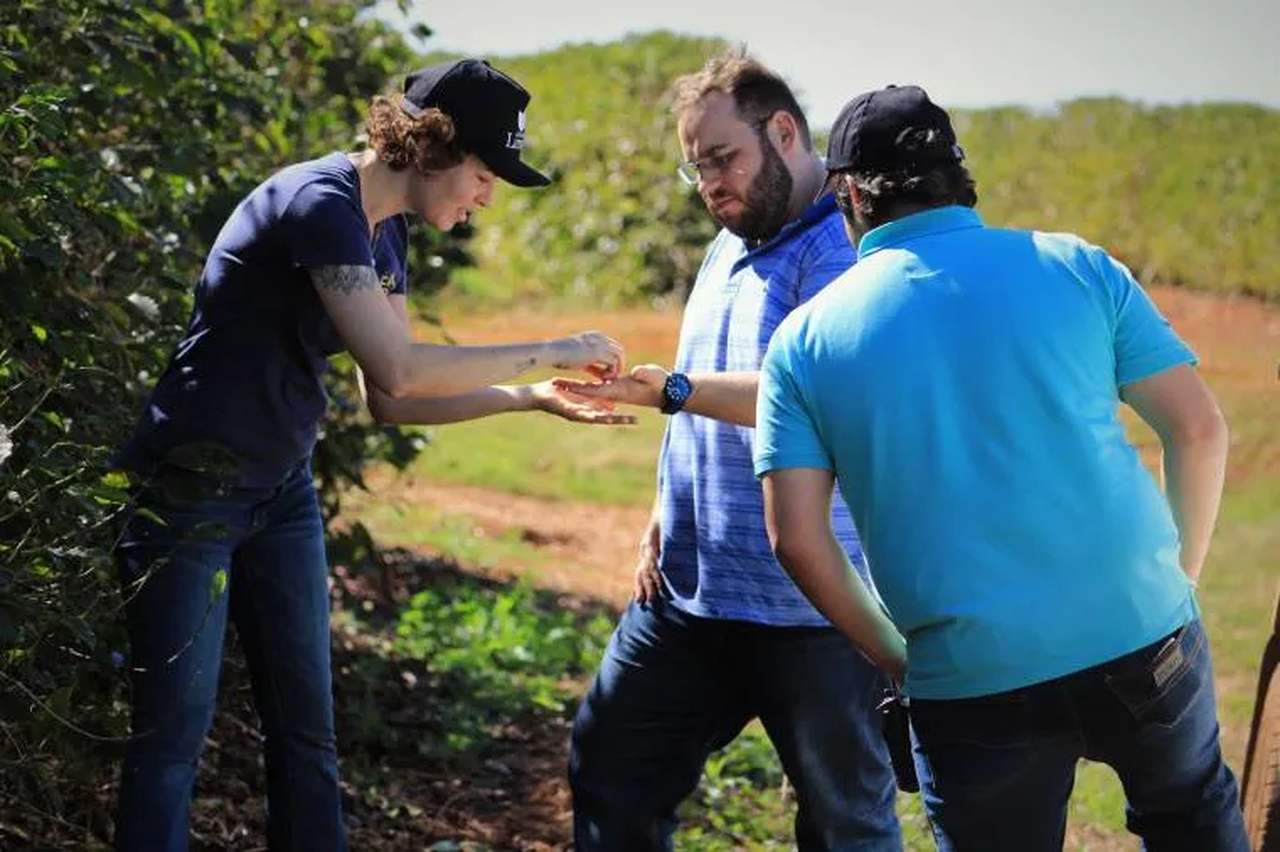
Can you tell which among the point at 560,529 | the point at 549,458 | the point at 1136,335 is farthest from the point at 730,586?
the point at 549,458

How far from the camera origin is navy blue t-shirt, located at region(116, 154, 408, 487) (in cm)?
382

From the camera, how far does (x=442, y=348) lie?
3.84 meters

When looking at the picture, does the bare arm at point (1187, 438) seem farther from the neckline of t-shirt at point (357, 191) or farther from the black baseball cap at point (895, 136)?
the neckline of t-shirt at point (357, 191)

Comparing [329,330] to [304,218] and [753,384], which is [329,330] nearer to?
[304,218]

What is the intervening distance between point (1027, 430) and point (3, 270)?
211 centimetres

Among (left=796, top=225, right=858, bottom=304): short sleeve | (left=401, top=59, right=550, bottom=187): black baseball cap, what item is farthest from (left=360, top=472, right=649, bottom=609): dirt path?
(left=401, top=59, right=550, bottom=187): black baseball cap

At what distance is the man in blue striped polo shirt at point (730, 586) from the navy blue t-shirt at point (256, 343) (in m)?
0.57

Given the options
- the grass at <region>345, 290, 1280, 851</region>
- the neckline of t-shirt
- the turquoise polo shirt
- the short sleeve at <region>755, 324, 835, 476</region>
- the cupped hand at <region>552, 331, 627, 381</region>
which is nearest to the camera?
the turquoise polo shirt

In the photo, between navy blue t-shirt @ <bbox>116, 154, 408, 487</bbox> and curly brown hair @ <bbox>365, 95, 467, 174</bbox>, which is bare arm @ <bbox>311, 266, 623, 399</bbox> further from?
curly brown hair @ <bbox>365, 95, 467, 174</bbox>

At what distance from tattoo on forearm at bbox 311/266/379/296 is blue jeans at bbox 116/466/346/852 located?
479mm

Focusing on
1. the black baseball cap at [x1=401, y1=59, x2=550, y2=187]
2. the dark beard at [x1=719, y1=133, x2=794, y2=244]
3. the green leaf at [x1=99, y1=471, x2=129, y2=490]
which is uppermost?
the black baseball cap at [x1=401, y1=59, x2=550, y2=187]

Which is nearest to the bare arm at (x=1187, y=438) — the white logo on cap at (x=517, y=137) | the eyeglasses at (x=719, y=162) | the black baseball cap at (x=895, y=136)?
the black baseball cap at (x=895, y=136)

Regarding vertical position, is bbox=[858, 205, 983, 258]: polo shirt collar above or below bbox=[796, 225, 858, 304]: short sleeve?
above

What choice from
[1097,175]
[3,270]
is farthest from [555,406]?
[1097,175]
